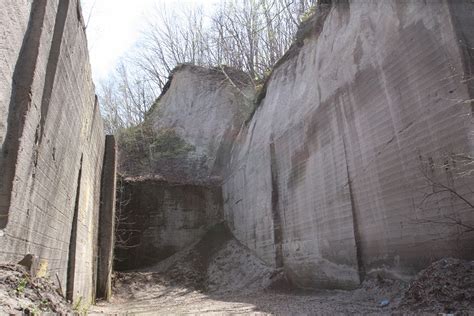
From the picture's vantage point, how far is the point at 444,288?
4738mm

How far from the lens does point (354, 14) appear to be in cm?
809

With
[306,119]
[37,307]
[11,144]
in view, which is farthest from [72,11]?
[306,119]

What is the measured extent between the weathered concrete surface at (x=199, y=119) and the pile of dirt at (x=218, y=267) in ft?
12.6

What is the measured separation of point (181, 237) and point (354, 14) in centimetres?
927

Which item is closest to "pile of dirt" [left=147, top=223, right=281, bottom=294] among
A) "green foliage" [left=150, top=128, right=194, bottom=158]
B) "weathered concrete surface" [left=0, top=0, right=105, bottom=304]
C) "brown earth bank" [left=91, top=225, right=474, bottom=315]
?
"brown earth bank" [left=91, top=225, right=474, bottom=315]

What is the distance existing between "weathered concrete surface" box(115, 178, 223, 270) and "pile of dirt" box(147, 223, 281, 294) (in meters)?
0.42

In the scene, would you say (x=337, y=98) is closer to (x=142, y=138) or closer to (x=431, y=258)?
(x=431, y=258)

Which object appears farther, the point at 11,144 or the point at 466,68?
the point at 466,68

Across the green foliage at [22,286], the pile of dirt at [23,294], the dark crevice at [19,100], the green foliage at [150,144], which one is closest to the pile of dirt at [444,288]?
the pile of dirt at [23,294]

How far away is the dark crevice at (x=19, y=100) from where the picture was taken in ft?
11.4

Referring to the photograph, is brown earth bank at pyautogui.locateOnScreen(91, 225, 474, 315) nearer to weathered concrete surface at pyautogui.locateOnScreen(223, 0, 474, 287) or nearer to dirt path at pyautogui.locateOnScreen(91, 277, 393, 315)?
dirt path at pyautogui.locateOnScreen(91, 277, 393, 315)

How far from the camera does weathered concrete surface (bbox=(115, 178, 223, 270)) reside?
1370 cm

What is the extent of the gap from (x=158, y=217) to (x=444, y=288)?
10.9 meters

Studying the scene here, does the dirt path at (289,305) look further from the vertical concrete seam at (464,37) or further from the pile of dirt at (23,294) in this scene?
the pile of dirt at (23,294)
